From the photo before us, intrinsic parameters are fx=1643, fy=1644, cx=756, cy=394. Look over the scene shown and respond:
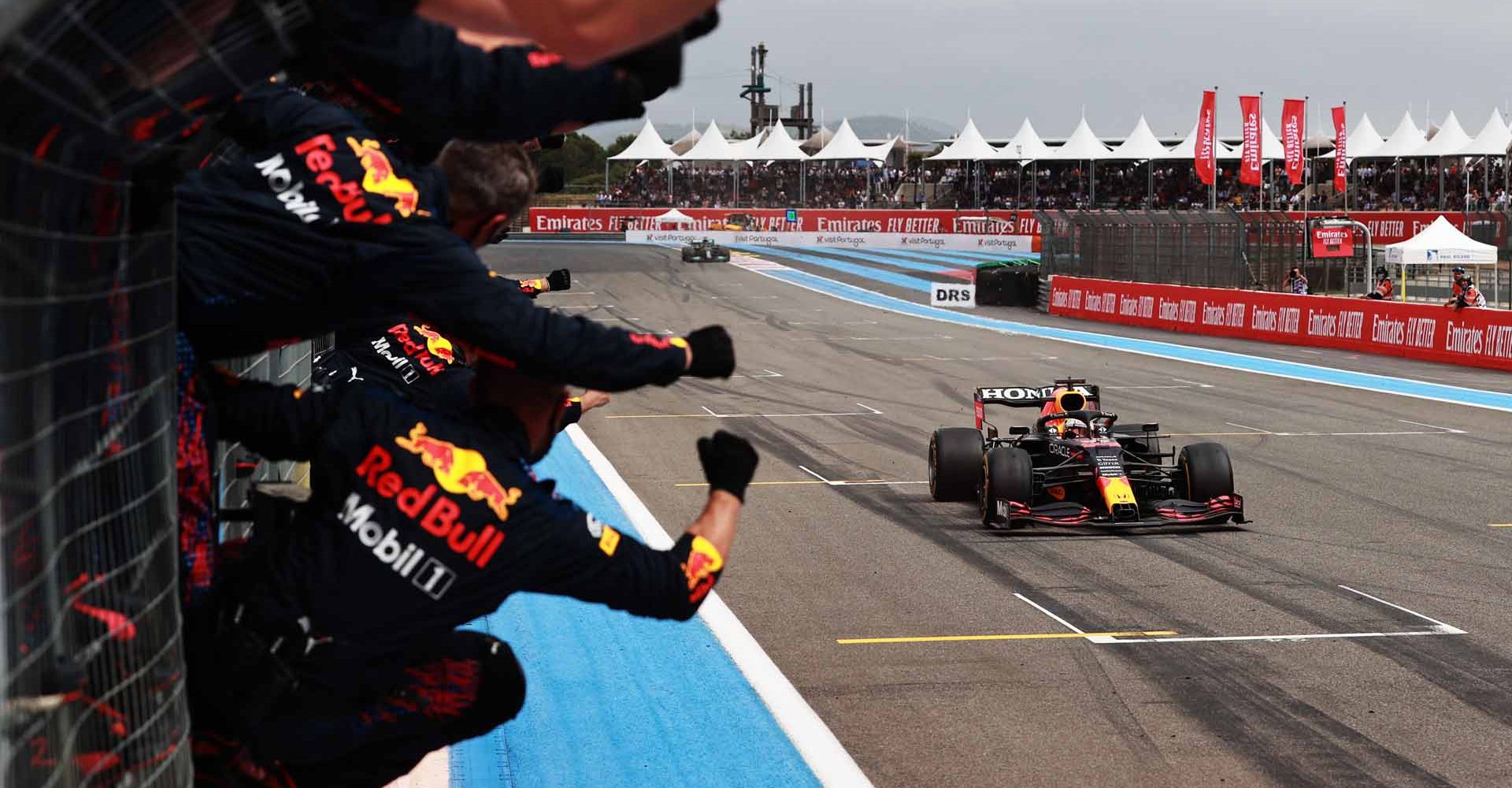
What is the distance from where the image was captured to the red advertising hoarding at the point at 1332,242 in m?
33.1

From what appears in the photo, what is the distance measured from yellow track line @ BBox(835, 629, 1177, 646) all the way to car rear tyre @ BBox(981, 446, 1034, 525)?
10.5 feet

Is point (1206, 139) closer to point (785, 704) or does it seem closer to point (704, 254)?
point (704, 254)

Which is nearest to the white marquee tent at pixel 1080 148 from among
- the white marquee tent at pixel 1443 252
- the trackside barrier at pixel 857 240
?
the trackside barrier at pixel 857 240

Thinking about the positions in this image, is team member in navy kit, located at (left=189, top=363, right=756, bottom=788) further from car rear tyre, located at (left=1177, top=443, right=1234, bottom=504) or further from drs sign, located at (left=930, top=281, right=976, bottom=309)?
drs sign, located at (left=930, top=281, right=976, bottom=309)

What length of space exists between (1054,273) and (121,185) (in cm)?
3791

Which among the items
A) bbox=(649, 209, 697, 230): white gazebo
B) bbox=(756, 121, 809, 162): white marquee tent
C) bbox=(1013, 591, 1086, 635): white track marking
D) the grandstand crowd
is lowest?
bbox=(1013, 591, 1086, 635): white track marking

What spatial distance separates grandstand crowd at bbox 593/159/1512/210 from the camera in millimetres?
62906

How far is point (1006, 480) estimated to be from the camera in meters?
12.0

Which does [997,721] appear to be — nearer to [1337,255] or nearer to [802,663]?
[802,663]

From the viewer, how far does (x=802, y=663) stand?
8109mm

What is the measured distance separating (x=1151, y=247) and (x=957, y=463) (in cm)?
2368

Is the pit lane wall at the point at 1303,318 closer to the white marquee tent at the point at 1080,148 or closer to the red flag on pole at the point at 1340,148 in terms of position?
the red flag on pole at the point at 1340,148

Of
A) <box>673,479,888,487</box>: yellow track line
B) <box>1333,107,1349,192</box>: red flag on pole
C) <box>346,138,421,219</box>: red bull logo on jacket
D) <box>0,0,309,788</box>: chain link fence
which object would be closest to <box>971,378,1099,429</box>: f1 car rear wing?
<box>673,479,888,487</box>: yellow track line

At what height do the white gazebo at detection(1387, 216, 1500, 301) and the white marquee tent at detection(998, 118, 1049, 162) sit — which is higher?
the white marquee tent at detection(998, 118, 1049, 162)
